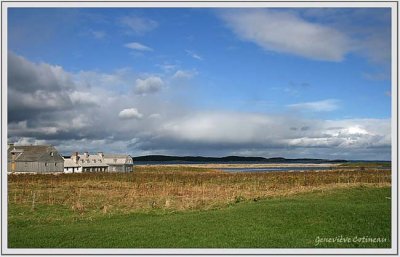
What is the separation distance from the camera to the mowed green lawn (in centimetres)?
1203

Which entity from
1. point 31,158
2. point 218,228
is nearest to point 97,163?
point 31,158

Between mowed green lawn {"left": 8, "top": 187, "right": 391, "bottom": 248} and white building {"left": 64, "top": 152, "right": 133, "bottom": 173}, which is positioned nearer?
mowed green lawn {"left": 8, "top": 187, "right": 391, "bottom": 248}

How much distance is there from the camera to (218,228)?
45.4ft

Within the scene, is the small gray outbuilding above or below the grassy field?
above

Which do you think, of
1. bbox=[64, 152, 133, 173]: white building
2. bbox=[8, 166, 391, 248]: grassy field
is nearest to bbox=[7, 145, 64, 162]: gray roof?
bbox=[64, 152, 133, 173]: white building

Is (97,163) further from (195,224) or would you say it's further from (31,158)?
(195,224)

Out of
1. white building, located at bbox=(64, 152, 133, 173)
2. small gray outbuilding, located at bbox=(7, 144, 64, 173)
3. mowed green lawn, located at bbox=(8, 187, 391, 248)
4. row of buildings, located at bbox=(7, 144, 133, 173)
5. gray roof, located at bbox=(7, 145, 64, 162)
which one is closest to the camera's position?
mowed green lawn, located at bbox=(8, 187, 391, 248)

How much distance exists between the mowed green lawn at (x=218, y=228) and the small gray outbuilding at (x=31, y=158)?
41.6 meters

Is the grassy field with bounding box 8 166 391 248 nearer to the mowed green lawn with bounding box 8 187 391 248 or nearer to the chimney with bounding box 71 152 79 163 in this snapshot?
the mowed green lawn with bounding box 8 187 391 248

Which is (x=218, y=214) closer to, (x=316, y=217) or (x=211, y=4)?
(x=316, y=217)

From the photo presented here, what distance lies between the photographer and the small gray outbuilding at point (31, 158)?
2229 inches

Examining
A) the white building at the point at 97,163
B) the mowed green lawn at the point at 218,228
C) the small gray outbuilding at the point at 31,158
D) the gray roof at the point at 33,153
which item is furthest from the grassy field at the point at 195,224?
the white building at the point at 97,163
